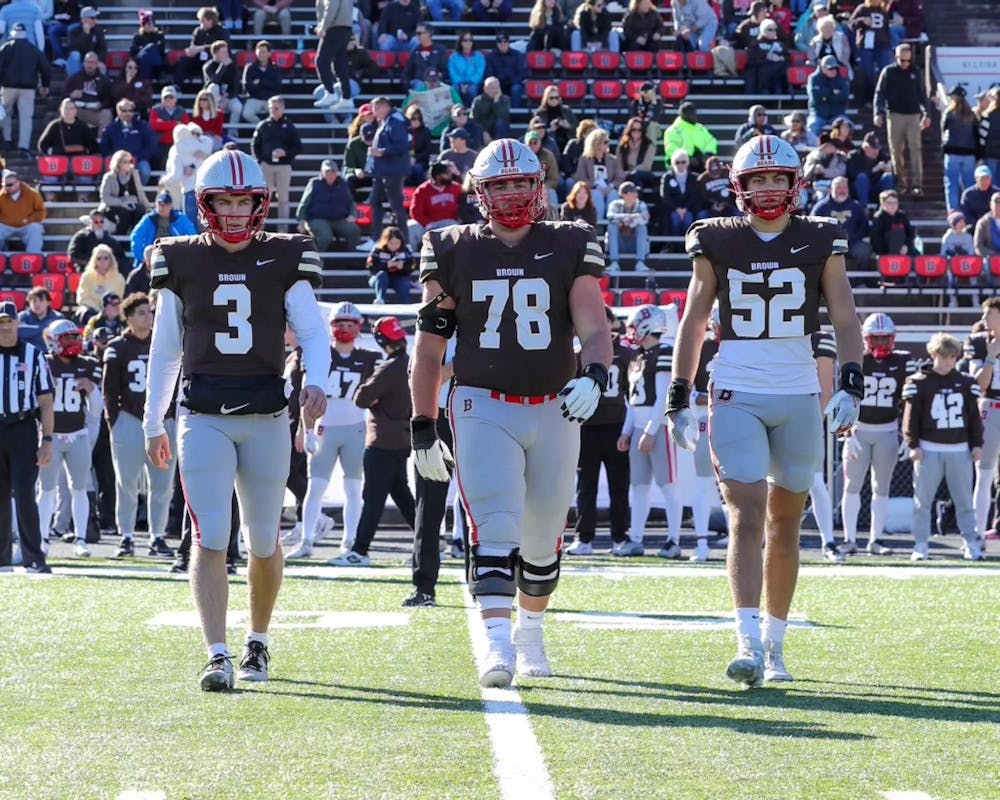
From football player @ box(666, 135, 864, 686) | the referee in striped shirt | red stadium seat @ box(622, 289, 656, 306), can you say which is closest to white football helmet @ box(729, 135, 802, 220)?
football player @ box(666, 135, 864, 686)

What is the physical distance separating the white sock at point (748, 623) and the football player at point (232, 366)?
→ 157 cm

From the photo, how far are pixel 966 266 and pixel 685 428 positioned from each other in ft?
42.1

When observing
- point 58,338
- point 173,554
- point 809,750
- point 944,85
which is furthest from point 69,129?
point 809,750

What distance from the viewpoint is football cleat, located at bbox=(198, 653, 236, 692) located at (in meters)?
6.10

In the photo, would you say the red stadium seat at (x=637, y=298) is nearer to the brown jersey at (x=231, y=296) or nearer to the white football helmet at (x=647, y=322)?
the white football helmet at (x=647, y=322)

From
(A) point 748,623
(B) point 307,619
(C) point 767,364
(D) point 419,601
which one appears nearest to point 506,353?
(C) point 767,364

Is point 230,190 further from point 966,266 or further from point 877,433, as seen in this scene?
point 966,266

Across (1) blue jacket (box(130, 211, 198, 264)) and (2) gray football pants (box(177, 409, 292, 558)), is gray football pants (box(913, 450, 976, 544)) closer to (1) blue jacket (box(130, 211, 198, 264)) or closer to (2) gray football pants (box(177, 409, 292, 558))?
(1) blue jacket (box(130, 211, 198, 264))

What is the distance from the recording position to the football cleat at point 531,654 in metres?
6.53

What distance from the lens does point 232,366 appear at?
20.9ft

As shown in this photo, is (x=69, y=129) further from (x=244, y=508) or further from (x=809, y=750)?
(x=809, y=750)

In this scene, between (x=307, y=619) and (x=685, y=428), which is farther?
(x=307, y=619)

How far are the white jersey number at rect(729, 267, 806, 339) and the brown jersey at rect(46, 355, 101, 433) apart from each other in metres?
7.51

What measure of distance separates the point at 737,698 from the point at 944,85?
17864mm
